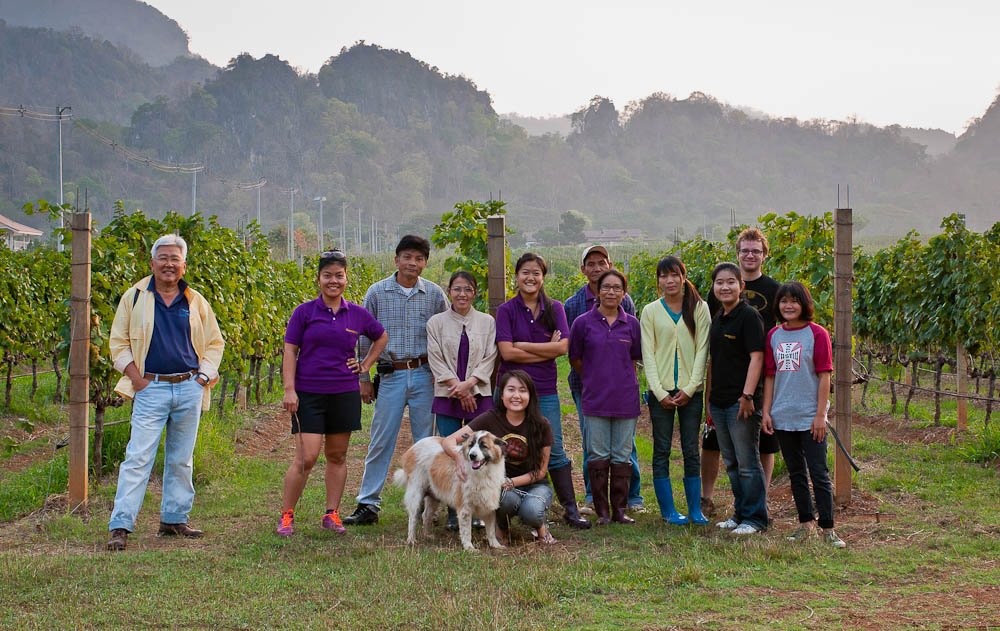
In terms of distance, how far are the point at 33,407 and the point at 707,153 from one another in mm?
163542

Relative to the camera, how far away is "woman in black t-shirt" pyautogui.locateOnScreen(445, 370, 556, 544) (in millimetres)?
5293

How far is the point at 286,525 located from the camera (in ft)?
18.2

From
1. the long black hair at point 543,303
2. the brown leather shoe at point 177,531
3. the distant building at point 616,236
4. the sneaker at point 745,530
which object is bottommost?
the brown leather shoe at point 177,531

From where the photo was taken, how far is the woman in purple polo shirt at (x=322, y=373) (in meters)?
5.55

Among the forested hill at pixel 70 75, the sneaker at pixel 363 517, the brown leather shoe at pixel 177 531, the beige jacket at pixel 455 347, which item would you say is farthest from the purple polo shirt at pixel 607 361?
the forested hill at pixel 70 75

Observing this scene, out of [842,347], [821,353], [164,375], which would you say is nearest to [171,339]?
[164,375]

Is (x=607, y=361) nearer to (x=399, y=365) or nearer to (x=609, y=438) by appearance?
(x=609, y=438)

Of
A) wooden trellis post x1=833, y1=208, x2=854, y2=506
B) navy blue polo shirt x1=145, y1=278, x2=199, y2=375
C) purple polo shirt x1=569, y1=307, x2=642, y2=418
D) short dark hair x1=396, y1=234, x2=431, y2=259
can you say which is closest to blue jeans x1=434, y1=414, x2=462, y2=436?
purple polo shirt x1=569, y1=307, x2=642, y2=418

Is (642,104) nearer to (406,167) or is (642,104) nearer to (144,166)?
(406,167)

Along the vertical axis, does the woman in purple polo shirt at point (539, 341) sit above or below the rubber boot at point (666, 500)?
above

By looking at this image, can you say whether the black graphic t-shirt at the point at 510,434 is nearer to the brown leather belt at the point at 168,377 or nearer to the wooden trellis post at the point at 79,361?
the brown leather belt at the point at 168,377

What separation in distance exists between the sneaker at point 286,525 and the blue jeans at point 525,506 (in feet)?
4.17

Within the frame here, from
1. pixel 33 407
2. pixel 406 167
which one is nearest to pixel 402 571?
pixel 33 407

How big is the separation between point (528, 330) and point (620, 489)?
1.16m
